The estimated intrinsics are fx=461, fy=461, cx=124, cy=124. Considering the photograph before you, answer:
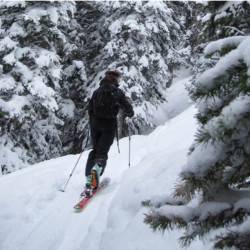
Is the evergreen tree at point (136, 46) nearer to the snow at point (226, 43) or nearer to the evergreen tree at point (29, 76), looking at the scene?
the evergreen tree at point (29, 76)

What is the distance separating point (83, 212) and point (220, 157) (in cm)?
520

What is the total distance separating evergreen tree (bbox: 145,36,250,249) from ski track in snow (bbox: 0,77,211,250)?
6.92ft

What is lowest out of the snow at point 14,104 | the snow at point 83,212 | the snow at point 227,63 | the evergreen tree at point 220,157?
the snow at point 14,104

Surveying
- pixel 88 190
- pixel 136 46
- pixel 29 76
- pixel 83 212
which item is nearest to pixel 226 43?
pixel 83 212

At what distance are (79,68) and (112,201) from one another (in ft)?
41.2

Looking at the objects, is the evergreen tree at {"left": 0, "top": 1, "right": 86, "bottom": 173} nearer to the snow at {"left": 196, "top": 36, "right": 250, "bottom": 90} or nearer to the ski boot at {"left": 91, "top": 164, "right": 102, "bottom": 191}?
the ski boot at {"left": 91, "top": 164, "right": 102, "bottom": 191}

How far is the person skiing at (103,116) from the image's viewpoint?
8.05 metres

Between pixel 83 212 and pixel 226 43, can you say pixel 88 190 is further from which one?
pixel 226 43

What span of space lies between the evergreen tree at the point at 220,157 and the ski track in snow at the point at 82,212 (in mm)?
2111

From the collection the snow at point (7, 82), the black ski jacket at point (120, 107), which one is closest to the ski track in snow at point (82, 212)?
the black ski jacket at point (120, 107)

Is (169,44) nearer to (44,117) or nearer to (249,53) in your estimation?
(44,117)

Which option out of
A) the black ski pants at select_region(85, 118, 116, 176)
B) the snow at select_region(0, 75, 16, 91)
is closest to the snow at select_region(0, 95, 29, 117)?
the snow at select_region(0, 75, 16, 91)

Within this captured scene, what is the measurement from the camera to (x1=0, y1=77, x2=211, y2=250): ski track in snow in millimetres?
5941

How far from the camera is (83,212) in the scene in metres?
7.52
